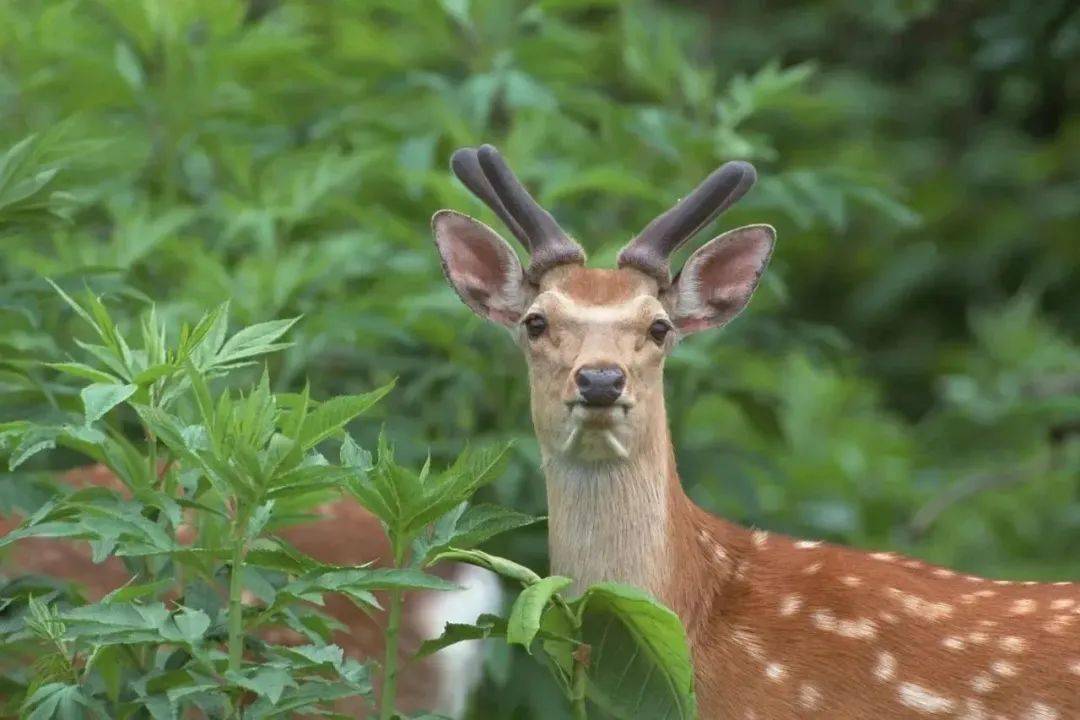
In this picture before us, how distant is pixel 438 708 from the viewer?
715cm

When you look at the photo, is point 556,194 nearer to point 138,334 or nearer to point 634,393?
point 138,334

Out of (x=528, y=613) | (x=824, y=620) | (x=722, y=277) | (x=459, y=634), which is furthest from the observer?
(x=722, y=277)

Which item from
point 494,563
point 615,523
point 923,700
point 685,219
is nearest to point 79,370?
point 494,563

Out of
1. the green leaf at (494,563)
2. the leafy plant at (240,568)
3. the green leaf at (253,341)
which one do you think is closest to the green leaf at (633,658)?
the leafy plant at (240,568)

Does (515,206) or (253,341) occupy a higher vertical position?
(515,206)

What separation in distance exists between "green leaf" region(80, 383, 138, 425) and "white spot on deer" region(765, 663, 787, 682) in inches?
72.9

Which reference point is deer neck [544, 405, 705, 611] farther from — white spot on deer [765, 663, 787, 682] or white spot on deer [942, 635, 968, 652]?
white spot on deer [942, 635, 968, 652]

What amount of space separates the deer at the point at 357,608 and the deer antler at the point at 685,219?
138cm

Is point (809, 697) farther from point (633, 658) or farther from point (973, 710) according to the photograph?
point (633, 658)

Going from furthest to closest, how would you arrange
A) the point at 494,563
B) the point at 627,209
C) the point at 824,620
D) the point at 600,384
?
the point at 627,209, the point at 824,620, the point at 600,384, the point at 494,563

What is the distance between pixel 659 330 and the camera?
6.09 m

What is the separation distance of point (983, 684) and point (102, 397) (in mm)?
2369

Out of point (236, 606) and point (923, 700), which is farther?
point (923, 700)

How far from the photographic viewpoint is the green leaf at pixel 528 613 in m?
4.99
